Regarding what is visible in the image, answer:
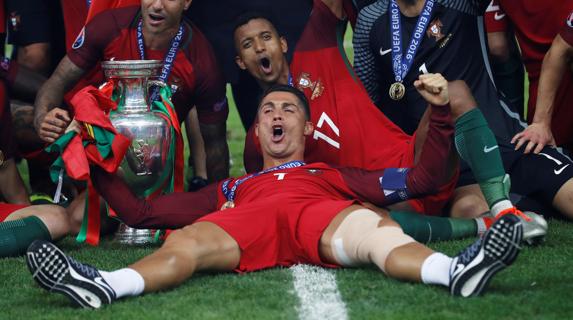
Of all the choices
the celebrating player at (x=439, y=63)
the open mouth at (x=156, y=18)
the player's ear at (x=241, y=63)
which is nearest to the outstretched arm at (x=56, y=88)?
the open mouth at (x=156, y=18)

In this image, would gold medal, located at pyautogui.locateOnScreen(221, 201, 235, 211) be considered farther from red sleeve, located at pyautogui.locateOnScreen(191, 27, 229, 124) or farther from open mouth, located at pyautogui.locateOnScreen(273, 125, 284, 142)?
red sleeve, located at pyautogui.locateOnScreen(191, 27, 229, 124)

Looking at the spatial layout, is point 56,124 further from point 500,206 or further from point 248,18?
point 500,206

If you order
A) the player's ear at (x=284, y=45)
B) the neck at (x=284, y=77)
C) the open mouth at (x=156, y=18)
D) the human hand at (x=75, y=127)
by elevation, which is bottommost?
the human hand at (x=75, y=127)

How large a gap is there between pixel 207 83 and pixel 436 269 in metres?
2.76

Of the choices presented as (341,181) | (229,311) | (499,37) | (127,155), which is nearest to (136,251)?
(127,155)

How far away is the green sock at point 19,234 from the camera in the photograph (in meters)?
5.80

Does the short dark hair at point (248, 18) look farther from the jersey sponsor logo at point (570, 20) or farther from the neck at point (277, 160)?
the jersey sponsor logo at point (570, 20)

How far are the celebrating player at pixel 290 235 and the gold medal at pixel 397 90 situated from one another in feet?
2.17

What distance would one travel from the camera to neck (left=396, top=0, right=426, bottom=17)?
6.61m

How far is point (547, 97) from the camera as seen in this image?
648 centimetres

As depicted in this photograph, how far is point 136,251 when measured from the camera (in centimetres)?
589

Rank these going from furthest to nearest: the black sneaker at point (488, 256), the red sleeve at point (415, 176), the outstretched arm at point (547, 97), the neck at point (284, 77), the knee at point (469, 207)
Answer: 1. the neck at point (284, 77)
2. the outstretched arm at point (547, 97)
3. the knee at point (469, 207)
4. the red sleeve at point (415, 176)
5. the black sneaker at point (488, 256)

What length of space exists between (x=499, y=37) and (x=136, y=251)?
273 centimetres

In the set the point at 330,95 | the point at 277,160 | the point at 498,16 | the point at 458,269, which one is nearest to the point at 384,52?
the point at 330,95
